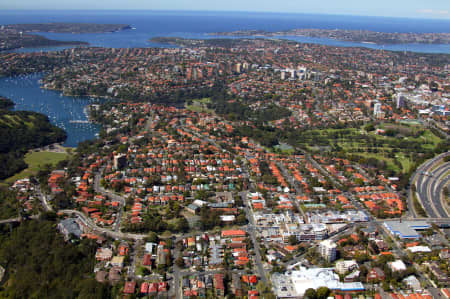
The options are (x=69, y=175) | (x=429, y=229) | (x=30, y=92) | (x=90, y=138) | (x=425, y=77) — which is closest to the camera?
(x=429, y=229)

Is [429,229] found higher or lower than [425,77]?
lower

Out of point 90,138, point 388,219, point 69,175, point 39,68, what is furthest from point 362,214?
point 39,68

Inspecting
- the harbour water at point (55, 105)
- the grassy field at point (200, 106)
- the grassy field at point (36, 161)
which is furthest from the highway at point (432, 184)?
the harbour water at point (55, 105)

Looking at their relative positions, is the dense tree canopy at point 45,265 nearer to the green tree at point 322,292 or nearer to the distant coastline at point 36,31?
the green tree at point 322,292

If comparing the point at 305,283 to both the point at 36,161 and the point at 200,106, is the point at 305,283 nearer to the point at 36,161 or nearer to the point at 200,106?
the point at 36,161

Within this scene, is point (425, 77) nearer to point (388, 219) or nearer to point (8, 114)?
point (388, 219)

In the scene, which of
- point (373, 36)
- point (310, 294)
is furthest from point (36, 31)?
point (310, 294)

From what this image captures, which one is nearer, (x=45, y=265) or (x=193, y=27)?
(x=45, y=265)
